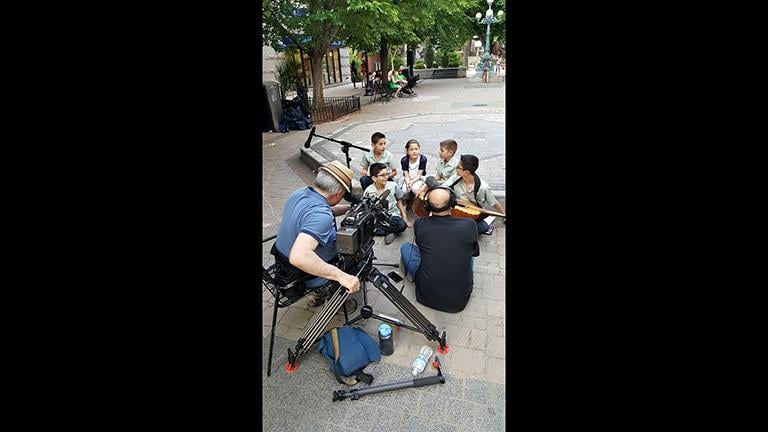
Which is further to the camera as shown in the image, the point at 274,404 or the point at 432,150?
the point at 432,150

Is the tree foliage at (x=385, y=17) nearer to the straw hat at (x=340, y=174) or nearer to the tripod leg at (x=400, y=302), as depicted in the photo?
the straw hat at (x=340, y=174)

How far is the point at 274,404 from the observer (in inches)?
97.2

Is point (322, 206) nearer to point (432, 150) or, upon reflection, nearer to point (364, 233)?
point (364, 233)

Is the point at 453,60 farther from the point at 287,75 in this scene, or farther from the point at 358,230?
the point at 358,230

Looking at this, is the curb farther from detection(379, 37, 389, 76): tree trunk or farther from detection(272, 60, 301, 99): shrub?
detection(379, 37, 389, 76): tree trunk

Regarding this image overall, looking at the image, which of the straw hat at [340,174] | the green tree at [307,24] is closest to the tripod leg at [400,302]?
the straw hat at [340,174]

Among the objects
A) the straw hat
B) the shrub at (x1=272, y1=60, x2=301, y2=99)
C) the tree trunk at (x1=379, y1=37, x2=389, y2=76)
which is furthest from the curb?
the tree trunk at (x1=379, y1=37, x2=389, y2=76)

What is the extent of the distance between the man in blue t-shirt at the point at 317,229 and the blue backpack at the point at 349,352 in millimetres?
417

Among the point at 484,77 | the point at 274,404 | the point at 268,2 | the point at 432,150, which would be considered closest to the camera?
the point at 274,404

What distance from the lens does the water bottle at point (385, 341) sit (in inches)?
112

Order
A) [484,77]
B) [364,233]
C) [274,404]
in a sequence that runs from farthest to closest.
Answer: [484,77]
[364,233]
[274,404]

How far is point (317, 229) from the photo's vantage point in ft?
8.19
